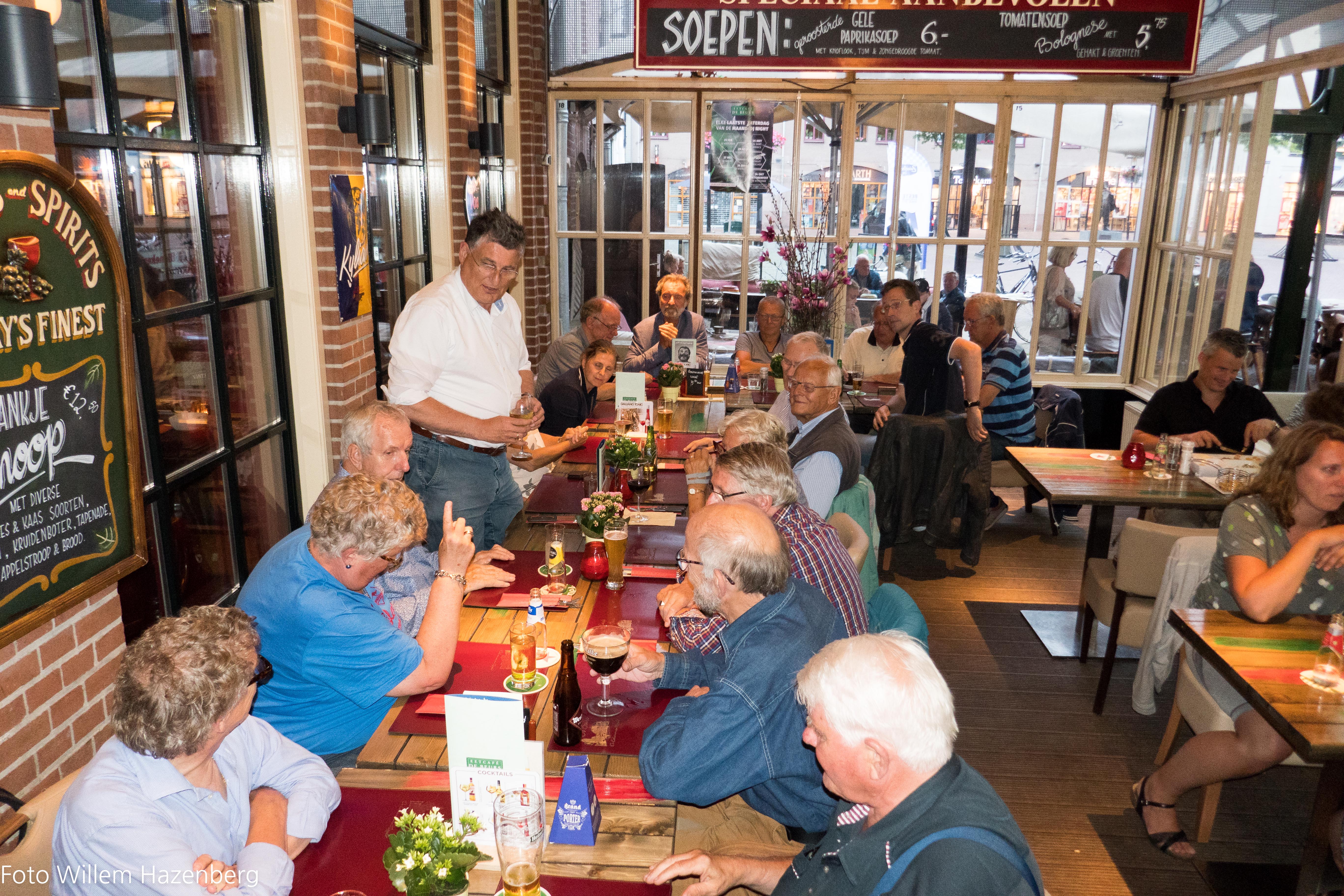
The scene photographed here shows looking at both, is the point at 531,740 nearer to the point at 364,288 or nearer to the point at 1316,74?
the point at 364,288

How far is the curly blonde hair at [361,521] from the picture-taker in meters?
2.36

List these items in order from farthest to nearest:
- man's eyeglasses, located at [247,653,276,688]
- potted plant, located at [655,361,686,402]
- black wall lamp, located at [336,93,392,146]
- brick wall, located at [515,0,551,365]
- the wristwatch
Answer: brick wall, located at [515,0,551,365], potted plant, located at [655,361,686,402], black wall lamp, located at [336,93,392,146], the wristwatch, man's eyeglasses, located at [247,653,276,688]

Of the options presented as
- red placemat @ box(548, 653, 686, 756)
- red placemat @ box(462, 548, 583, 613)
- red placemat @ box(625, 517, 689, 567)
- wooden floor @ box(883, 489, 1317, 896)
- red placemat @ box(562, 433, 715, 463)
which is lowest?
wooden floor @ box(883, 489, 1317, 896)

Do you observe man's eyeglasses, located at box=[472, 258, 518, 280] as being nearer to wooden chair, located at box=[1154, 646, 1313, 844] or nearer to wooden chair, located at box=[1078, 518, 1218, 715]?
wooden chair, located at box=[1078, 518, 1218, 715]

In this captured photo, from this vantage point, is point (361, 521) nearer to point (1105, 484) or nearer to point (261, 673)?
point (261, 673)

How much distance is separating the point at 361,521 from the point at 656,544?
127 centimetres

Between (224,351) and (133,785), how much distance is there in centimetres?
219

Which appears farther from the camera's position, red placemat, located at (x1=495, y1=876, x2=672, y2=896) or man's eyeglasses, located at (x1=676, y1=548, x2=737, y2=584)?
man's eyeglasses, located at (x1=676, y1=548, x2=737, y2=584)

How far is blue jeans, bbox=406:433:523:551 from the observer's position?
383 cm

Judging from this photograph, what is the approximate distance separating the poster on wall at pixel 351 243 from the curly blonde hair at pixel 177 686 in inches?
95.8

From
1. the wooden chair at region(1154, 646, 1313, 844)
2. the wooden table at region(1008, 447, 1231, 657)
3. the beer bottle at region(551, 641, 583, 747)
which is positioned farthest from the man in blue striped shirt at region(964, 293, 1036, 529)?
the beer bottle at region(551, 641, 583, 747)

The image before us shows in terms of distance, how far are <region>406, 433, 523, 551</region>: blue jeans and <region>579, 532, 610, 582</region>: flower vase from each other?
839 mm

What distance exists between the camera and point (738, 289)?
29.0 ft

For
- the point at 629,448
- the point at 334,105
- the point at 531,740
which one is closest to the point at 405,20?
the point at 334,105
